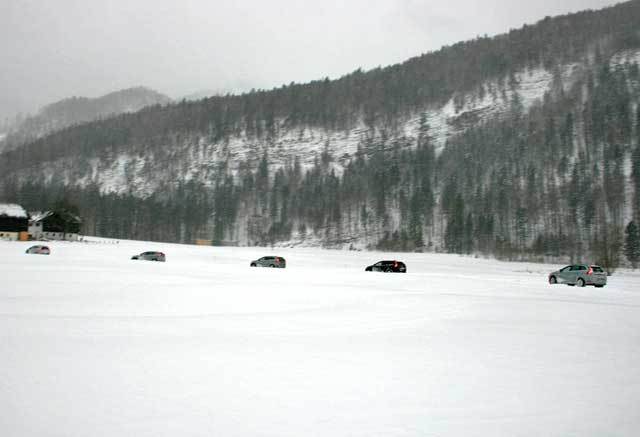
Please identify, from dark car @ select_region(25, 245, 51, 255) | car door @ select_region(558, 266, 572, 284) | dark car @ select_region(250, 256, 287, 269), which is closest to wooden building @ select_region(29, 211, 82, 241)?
dark car @ select_region(25, 245, 51, 255)

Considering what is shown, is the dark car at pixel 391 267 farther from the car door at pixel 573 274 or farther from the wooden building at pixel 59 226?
the wooden building at pixel 59 226

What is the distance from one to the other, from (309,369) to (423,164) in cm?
14470

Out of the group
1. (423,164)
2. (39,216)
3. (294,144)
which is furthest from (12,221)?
(423,164)

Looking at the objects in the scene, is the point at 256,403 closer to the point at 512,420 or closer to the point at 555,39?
the point at 512,420

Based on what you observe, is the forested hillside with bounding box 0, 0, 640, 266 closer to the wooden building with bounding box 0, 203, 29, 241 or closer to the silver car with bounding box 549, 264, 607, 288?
the wooden building with bounding box 0, 203, 29, 241

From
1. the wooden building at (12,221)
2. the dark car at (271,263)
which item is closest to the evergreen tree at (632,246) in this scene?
the dark car at (271,263)

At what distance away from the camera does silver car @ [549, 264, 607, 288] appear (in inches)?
1195

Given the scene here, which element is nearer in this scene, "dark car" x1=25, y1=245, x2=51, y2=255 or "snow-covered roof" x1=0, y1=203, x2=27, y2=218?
"dark car" x1=25, y1=245, x2=51, y2=255

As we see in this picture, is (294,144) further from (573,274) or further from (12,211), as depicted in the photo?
(573,274)

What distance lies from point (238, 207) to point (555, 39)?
473 ft

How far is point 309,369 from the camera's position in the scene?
28.4 feet

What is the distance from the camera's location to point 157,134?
650 ft

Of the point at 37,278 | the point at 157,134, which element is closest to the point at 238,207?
the point at 157,134

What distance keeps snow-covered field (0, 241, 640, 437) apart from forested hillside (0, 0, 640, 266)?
89288 mm
